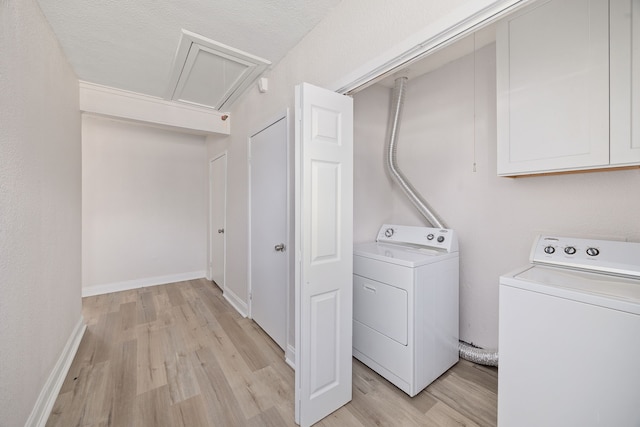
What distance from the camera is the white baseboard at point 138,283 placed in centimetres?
352

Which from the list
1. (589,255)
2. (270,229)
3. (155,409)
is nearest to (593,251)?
(589,255)

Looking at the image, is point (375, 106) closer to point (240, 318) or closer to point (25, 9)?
point (25, 9)

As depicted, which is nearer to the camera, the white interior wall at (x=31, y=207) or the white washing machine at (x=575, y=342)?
the white washing machine at (x=575, y=342)

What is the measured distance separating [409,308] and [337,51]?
173 cm

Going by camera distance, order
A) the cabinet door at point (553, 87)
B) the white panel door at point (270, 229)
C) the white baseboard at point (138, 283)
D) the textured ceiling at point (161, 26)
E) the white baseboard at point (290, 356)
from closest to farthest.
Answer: the cabinet door at point (553, 87) → the textured ceiling at point (161, 26) → the white baseboard at point (290, 356) → the white panel door at point (270, 229) → the white baseboard at point (138, 283)

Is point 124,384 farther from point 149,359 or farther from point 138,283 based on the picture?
point 138,283

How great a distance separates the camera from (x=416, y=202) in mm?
2285

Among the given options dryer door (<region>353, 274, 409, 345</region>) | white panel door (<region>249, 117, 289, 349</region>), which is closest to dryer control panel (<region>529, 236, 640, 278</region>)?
dryer door (<region>353, 274, 409, 345</region>)

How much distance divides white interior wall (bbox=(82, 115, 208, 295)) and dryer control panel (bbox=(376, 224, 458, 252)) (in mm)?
3232

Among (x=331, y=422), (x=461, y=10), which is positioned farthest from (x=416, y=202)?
(x=331, y=422)

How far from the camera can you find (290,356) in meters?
2.06

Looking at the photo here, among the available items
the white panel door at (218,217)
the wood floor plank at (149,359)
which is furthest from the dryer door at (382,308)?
the white panel door at (218,217)

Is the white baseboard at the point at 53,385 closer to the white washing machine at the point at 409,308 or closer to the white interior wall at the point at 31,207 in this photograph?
the white interior wall at the point at 31,207

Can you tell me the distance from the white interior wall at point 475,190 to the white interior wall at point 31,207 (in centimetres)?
218
